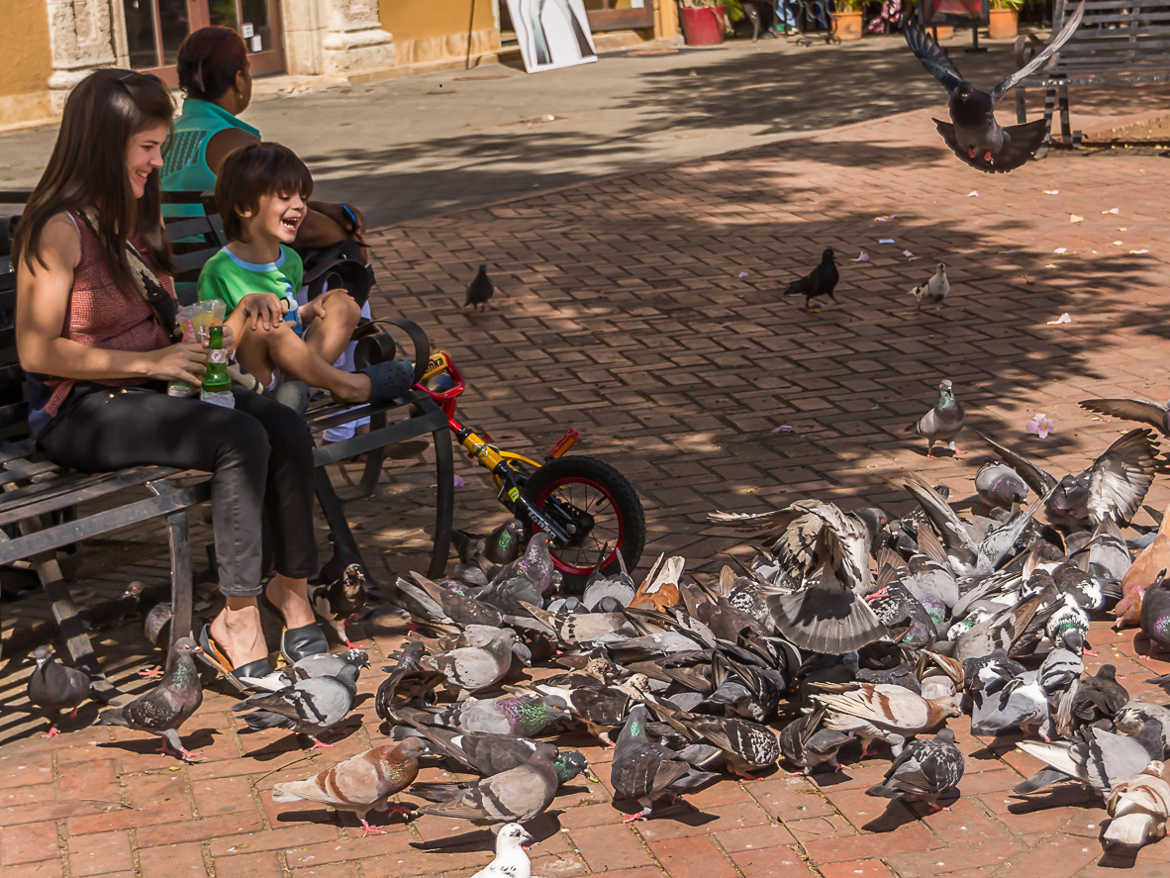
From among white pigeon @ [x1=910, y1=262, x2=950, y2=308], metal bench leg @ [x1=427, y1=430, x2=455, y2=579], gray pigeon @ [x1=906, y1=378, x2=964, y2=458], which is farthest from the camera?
white pigeon @ [x1=910, y1=262, x2=950, y2=308]

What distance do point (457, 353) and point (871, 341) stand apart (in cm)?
224

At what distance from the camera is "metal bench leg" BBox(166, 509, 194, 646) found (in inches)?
174

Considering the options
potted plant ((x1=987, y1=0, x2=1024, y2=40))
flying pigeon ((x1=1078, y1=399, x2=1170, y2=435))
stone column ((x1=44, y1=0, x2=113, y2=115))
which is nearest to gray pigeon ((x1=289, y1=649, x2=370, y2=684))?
flying pigeon ((x1=1078, y1=399, x2=1170, y2=435))

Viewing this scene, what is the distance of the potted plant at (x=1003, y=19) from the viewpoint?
23.9 m

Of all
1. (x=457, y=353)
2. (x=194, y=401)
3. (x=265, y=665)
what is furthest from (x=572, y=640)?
(x=457, y=353)

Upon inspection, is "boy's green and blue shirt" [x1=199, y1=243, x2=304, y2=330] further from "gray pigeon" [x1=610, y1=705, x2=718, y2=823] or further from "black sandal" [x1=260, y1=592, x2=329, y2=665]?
"gray pigeon" [x1=610, y1=705, x2=718, y2=823]

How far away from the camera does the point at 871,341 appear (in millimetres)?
8188

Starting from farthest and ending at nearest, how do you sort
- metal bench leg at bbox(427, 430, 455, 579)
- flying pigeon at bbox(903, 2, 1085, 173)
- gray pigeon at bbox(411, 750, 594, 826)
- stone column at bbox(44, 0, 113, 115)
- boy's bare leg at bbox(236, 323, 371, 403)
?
stone column at bbox(44, 0, 113, 115), flying pigeon at bbox(903, 2, 1085, 173), metal bench leg at bbox(427, 430, 455, 579), boy's bare leg at bbox(236, 323, 371, 403), gray pigeon at bbox(411, 750, 594, 826)

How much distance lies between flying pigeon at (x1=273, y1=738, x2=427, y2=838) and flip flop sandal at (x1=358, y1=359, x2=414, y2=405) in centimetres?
167

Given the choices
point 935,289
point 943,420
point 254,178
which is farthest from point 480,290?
point 254,178

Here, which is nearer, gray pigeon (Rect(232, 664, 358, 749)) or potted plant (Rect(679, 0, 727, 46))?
gray pigeon (Rect(232, 664, 358, 749))

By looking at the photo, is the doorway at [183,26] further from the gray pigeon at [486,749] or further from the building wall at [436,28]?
the gray pigeon at [486,749]

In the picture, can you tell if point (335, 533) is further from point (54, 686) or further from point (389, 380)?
point (54, 686)

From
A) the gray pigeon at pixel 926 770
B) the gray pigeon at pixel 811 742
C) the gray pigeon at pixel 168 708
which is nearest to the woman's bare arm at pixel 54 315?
the gray pigeon at pixel 168 708
